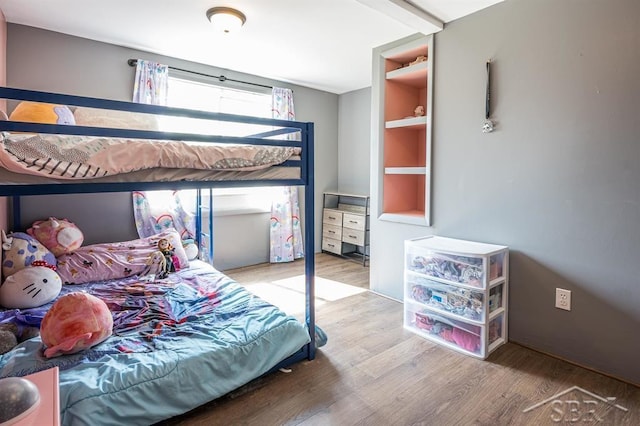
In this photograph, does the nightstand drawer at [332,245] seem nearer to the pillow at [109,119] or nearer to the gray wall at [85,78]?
the gray wall at [85,78]

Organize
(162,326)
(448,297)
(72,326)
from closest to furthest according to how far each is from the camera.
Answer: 1. (72,326)
2. (162,326)
3. (448,297)

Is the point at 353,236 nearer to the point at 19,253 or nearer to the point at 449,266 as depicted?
the point at 449,266

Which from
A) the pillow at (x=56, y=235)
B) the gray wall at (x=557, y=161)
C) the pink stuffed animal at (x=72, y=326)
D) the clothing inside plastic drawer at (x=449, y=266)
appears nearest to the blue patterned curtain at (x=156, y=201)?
the pillow at (x=56, y=235)

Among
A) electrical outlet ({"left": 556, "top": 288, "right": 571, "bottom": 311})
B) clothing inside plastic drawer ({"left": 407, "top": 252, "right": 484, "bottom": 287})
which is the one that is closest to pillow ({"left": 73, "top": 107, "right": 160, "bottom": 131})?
clothing inside plastic drawer ({"left": 407, "top": 252, "right": 484, "bottom": 287})

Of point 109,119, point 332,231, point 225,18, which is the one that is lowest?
point 332,231

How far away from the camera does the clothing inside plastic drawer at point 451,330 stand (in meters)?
2.10

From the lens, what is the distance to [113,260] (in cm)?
264

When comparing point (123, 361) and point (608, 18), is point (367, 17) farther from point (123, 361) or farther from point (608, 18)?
point (123, 361)

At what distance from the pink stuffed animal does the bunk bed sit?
4 cm

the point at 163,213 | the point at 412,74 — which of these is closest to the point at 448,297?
the point at 412,74

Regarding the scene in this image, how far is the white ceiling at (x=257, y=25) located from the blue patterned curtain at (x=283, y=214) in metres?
0.58

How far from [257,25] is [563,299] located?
274 cm

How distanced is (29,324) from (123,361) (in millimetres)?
781

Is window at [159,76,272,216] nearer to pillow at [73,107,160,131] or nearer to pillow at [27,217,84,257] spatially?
pillow at [73,107,160,131]
